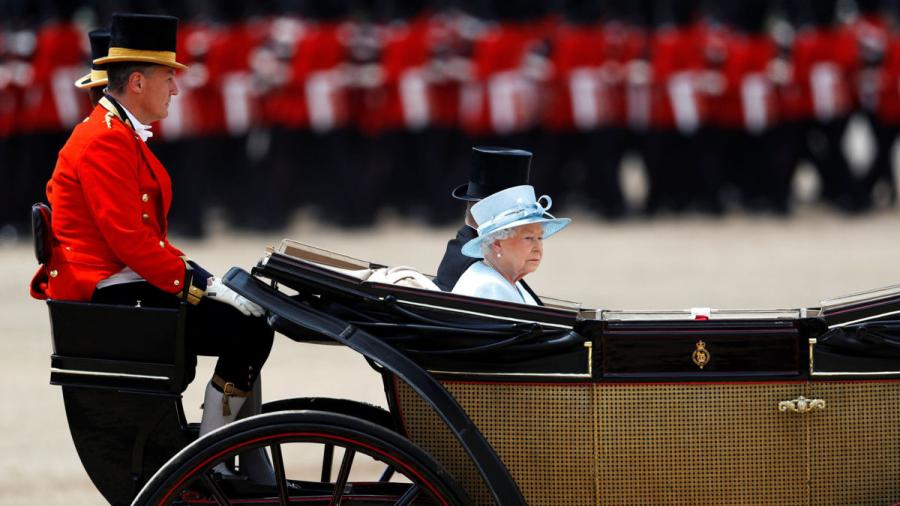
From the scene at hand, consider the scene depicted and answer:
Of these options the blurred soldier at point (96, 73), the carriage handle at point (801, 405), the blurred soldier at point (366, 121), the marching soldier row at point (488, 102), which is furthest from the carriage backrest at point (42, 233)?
the blurred soldier at point (366, 121)

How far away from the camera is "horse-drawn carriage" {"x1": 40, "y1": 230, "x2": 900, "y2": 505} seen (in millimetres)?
3459

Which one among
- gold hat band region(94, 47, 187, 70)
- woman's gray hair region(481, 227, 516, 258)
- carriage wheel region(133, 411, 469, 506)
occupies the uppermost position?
gold hat band region(94, 47, 187, 70)

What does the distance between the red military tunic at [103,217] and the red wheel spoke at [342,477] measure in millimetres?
568

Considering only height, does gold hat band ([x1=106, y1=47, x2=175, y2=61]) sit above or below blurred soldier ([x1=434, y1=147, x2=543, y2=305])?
above

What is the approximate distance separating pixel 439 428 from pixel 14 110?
299 inches

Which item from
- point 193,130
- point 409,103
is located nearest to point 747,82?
point 409,103

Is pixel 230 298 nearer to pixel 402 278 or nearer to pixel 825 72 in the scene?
pixel 402 278

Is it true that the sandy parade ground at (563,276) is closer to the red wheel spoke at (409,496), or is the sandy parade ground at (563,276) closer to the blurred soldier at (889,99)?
the blurred soldier at (889,99)

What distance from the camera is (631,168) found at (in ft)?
51.8

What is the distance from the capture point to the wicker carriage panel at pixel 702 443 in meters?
3.51

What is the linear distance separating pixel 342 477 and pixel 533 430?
1.38 feet

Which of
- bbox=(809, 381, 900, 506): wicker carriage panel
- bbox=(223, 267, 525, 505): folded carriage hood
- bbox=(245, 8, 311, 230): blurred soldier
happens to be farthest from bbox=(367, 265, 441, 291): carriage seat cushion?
bbox=(245, 8, 311, 230): blurred soldier

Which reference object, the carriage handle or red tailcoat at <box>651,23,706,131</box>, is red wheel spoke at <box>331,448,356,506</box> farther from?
red tailcoat at <box>651,23,706,131</box>

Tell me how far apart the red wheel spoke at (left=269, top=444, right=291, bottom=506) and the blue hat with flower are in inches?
28.0
